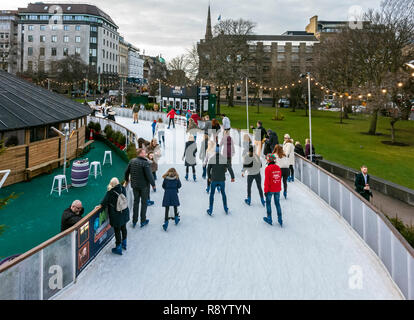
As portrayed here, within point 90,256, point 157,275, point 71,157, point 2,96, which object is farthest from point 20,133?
point 157,275

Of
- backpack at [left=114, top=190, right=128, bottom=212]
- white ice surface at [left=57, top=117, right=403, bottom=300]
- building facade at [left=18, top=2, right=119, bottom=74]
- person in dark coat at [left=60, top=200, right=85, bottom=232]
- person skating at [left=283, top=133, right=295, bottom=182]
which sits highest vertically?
building facade at [left=18, top=2, right=119, bottom=74]

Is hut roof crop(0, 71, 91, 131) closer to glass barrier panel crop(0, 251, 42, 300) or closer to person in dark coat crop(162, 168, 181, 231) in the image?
person in dark coat crop(162, 168, 181, 231)

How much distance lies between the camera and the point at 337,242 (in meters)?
7.63

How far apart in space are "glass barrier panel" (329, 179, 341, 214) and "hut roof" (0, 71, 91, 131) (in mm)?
11384

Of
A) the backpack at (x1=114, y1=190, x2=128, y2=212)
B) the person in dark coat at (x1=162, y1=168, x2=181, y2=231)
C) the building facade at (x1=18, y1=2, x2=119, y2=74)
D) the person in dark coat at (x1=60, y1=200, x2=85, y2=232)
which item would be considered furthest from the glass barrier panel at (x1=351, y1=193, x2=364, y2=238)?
the building facade at (x1=18, y1=2, x2=119, y2=74)

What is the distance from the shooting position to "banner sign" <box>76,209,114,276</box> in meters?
5.88

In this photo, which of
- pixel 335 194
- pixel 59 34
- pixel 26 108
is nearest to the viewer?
pixel 335 194

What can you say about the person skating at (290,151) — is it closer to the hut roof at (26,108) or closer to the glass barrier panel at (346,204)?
the glass barrier panel at (346,204)

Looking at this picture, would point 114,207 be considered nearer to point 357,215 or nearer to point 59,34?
point 357,215

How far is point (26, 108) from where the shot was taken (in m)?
15.0

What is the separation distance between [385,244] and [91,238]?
5.57 m

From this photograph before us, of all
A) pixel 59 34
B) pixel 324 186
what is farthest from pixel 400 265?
pixel 59 34
